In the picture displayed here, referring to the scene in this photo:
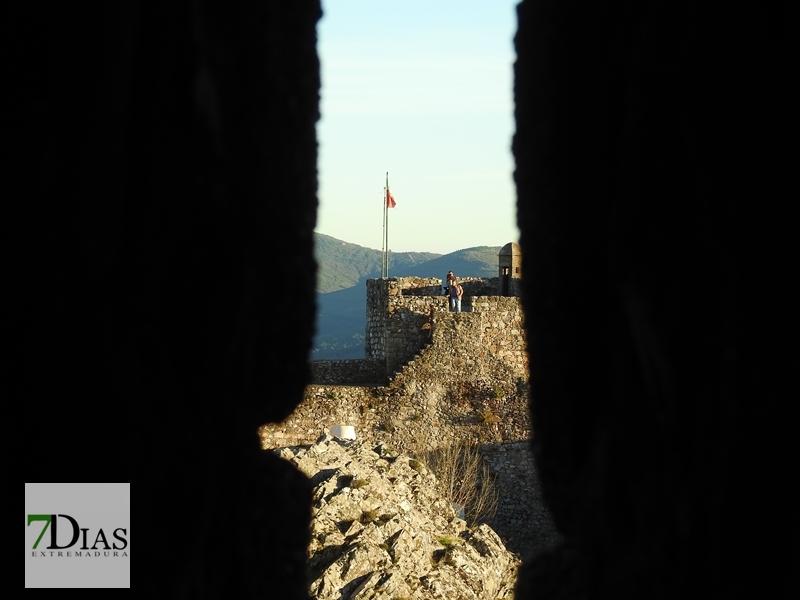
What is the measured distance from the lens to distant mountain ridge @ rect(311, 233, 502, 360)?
117m

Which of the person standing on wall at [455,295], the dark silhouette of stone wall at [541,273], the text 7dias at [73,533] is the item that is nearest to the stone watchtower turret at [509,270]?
the person standing on wall at [455,295]

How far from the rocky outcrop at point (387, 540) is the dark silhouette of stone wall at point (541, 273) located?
6054mm

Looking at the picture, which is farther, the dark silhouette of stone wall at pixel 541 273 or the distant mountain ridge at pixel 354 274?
the distant mountain ridge at pixel 354 274

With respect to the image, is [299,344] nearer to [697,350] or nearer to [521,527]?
[697,350]

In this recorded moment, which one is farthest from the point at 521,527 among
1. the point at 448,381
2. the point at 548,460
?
the point at 548,460

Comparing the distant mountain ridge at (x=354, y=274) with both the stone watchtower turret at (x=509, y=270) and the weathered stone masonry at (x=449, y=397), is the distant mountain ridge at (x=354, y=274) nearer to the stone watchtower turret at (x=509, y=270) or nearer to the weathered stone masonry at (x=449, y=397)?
the stone watchtower turret at (x=509, y=270)

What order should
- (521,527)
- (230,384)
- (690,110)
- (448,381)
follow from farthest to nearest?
(448,381) < (521,527) < (230,384) < (690,110)

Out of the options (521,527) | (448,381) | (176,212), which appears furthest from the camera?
(448,381)

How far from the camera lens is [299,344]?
2.92 metres

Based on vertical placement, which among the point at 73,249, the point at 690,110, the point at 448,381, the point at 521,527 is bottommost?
the point at 521,527

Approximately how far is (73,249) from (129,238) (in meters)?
0.11

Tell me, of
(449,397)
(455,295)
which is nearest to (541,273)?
(449,397)

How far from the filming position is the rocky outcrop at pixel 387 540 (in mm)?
9609

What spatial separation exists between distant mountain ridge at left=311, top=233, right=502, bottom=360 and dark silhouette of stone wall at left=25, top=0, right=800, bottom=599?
9617 cm
